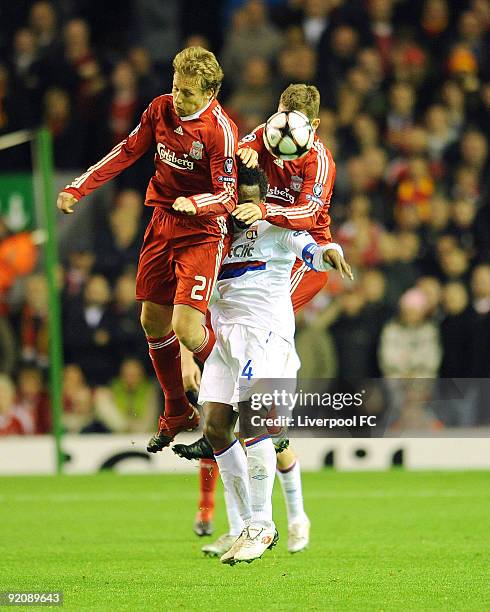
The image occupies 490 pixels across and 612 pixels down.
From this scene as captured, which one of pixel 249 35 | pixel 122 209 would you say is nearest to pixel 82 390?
pixel 122 209

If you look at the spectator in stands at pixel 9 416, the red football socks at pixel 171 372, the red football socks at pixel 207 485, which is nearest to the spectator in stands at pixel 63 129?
the spectator in stands at pixel 9 416

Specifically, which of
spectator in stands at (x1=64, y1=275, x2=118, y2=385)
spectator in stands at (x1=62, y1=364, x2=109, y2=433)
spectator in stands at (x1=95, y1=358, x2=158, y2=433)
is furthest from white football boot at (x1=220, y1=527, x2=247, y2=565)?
spectator in stands at (x1=64, y1=275, x2=118, y2=385)

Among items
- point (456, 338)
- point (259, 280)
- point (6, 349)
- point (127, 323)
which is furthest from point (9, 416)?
point (259, 280)

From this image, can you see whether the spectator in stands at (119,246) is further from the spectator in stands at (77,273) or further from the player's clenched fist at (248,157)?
the player's clenched fist at (248,157)

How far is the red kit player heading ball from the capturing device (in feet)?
25.6

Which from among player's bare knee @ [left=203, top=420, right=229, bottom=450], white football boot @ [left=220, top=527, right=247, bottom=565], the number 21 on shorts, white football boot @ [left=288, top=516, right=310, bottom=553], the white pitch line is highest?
the number 21 on shorts

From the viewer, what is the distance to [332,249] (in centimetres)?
759

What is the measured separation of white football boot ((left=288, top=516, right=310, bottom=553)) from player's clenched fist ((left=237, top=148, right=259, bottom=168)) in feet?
7.63

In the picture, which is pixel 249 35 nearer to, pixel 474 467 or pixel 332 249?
pixel 474 467

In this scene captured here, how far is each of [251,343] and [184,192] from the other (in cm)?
103

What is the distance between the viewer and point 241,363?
7.91 m

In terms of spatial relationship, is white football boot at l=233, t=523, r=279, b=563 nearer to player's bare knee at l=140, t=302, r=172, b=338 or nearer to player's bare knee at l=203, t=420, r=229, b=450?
player's bare knee at l=203, t=420, r=229, b=450

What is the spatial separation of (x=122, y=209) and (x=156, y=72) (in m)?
2.56

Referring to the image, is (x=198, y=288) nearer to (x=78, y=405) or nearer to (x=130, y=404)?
(x=130, y=404)
